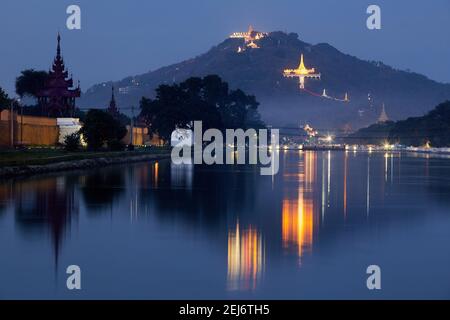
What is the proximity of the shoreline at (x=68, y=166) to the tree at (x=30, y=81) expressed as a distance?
6007 cm

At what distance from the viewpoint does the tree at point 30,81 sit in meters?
143

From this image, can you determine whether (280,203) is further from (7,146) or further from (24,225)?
(7,146)

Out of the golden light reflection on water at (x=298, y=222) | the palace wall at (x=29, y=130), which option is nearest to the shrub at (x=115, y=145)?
the palace wall at (x=29, y=130)

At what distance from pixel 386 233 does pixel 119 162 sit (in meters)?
52.4

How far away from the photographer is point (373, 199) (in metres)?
35.5

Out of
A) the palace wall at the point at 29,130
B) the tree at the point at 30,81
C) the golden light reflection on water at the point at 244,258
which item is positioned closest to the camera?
the golden light reflection on water at the point at 244,258

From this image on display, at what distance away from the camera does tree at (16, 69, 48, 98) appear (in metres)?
143

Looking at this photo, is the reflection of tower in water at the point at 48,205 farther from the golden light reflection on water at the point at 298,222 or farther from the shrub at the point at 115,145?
the shrub at the point at 115,145

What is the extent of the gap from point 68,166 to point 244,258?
41.4m

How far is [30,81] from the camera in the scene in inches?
5694

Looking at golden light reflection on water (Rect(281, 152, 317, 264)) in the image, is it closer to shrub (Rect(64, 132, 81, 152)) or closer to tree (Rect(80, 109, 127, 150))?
shrub (Rect(64, 132, 81, 152))

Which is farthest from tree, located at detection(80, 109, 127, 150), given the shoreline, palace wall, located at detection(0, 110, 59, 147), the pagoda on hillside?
the pagoda on hillside

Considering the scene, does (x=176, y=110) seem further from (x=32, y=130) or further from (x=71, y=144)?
(x=71, y=144)

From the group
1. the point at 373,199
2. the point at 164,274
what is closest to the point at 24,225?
the point at 164,274
